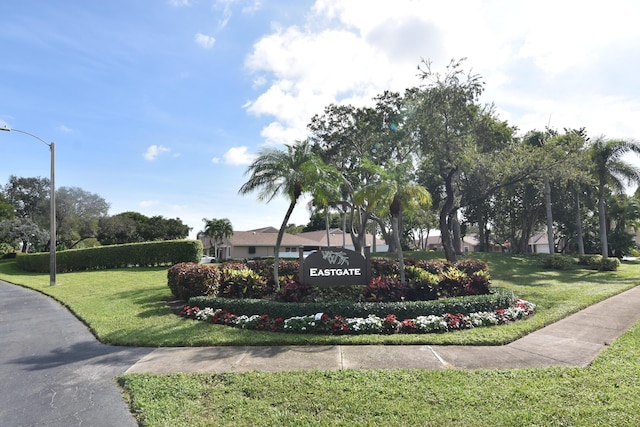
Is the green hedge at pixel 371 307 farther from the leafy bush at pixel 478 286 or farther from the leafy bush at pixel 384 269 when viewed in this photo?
the leafy bush at pixel 384 269

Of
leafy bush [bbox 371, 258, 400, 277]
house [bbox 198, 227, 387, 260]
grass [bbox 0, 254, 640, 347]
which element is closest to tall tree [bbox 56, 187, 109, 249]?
house [bbox 198, 227, 387, 260]

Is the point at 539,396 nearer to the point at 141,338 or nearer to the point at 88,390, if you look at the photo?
the point at 88,390

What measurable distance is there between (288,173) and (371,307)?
5.43 m

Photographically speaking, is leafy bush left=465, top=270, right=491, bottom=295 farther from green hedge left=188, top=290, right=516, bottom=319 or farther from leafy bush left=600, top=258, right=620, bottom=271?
leafy bush left=600, top=258, right=620, bottom=271

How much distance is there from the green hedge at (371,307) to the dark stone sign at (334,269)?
Result: 2006mm

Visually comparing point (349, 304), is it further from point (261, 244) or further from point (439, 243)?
point (439, 243)

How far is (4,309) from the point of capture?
39.3ft

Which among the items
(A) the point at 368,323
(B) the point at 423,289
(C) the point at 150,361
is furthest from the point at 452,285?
(C) the point at 150,361

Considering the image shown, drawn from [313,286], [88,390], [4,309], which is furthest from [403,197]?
[4,309]

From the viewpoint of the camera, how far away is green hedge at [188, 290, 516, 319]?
8.02 meters

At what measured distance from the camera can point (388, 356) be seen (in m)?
5.92

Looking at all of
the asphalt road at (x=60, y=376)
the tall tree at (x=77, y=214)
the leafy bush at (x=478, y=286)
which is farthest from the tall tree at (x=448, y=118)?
the tall tree at (x=77, y=214)

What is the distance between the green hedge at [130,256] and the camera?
26391 millimetres

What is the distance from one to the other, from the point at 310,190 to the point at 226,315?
521 cm
